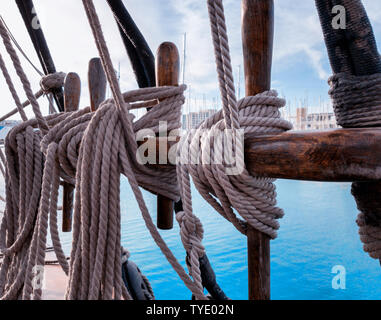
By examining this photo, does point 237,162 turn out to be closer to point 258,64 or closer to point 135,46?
point 258,64

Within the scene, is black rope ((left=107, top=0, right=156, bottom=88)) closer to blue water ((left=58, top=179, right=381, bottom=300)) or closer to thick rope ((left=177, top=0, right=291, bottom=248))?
thick rope ((left=177, top=0, right=291, bottom=248))

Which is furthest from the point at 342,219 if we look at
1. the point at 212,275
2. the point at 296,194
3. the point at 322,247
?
the point at 212,275

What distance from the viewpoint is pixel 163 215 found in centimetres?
101

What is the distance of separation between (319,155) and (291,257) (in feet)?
22.6

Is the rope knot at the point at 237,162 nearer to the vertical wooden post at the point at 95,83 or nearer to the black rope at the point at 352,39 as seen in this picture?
the black rope at the point at 352,39

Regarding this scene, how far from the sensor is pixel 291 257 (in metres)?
6.68

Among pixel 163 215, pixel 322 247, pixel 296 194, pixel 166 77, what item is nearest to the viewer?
pixel 166 77

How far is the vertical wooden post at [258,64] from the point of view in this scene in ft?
2.05

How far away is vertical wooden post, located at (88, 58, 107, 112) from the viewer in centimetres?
112

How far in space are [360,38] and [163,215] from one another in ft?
2.49

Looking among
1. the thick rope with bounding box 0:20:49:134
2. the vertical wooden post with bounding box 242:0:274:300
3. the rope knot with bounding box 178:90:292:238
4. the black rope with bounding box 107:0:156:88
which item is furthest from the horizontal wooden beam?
the black rope with bounding box 107:0:156:88

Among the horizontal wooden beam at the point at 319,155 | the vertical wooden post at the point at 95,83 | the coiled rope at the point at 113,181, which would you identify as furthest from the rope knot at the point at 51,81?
the horizontal wooden beam at the point at 319,155

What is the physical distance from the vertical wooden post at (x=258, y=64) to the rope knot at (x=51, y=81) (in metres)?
1.39
